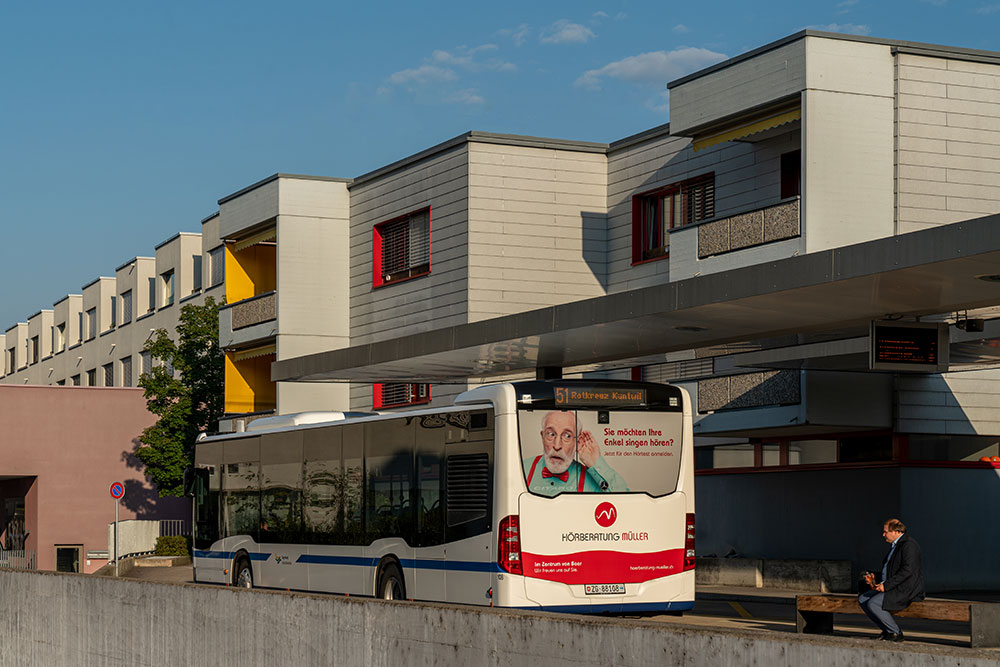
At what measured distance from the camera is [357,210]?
128ft

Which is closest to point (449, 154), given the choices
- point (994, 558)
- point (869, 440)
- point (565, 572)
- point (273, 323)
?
point (273, 323)

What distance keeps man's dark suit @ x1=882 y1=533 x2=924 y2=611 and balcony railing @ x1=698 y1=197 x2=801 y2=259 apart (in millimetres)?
11192

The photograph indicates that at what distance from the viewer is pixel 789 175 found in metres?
28.0

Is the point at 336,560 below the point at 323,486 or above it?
below

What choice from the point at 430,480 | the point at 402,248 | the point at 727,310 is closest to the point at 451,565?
the point at 430,480

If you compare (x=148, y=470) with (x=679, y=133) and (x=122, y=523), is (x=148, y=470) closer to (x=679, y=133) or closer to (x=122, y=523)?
(x=122, y=523)

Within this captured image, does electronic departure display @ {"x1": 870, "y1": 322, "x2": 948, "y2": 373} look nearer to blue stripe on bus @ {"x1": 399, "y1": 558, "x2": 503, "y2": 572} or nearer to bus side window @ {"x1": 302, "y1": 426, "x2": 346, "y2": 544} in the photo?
blue stripe on bus @ {"x1": 399, "y1": 558, "x2": 503, "y2": 572}

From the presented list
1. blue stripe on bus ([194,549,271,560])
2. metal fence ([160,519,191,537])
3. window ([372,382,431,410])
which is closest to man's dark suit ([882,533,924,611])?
blue stripe on bus ([194,549,271,560])

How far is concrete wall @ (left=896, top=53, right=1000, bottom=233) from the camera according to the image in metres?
25.4

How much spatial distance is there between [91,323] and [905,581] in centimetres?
6504

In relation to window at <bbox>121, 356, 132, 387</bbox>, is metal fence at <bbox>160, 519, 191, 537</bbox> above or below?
below

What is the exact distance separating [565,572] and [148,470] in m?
35.6

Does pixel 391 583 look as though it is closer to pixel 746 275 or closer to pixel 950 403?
pixel 746 275

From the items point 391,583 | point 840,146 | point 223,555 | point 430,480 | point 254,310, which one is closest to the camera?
point 430,480
